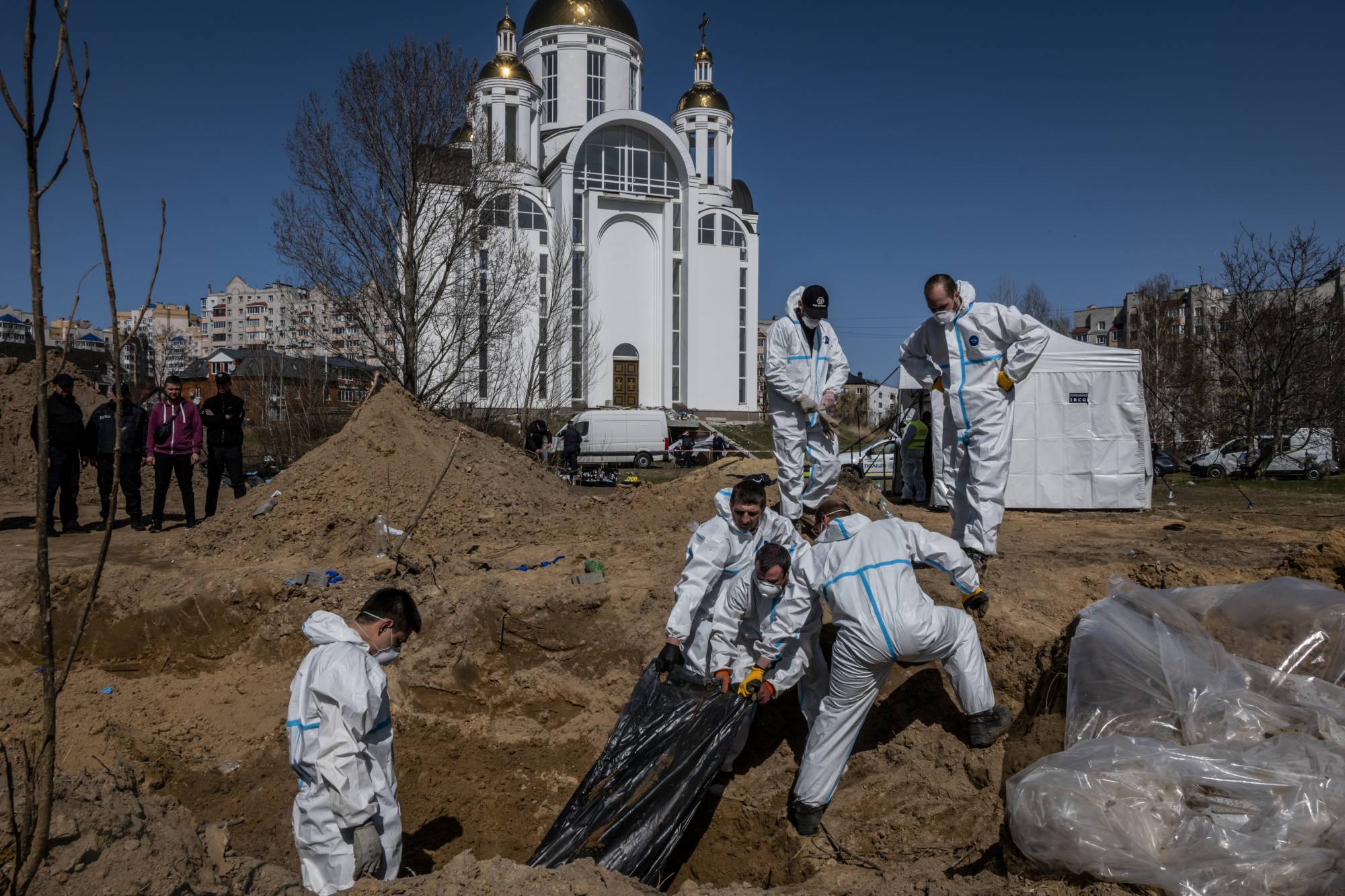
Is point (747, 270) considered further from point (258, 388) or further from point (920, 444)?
point (920, 444)

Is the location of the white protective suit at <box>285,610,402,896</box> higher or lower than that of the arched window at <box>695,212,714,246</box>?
lower

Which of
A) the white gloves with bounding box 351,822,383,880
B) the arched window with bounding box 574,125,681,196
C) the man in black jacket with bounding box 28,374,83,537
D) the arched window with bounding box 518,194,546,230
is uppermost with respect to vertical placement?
the arched window with bounding box 574,125,681,196

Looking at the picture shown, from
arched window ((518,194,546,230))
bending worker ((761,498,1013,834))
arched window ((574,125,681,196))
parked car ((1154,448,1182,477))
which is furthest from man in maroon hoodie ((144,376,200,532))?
arched window ((574,125,681,196))

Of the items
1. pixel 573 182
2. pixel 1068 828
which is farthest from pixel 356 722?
pixel 573 182

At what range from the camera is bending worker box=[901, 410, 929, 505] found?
45.3ft

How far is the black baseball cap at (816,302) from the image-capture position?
6.78m

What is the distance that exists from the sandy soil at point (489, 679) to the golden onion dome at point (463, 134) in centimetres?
1109

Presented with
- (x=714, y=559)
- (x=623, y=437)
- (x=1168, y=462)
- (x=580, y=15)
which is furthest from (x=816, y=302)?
(x=580, y=15)

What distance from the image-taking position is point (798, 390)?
6.89m

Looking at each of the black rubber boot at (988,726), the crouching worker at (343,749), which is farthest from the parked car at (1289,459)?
the crouching worker at (343,749)

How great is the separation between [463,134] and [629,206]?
2030 cm

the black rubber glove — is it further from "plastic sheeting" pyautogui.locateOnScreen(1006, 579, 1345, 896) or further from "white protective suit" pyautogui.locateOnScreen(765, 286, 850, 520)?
"white protective suit" pyautogui.locateOnScreen(765, 286, 850, 520)

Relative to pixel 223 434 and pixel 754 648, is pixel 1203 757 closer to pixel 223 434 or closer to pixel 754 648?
pixel 754 648

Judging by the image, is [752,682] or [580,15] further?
[580,15]
